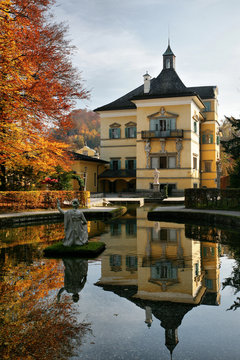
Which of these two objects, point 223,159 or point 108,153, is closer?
point 108,153

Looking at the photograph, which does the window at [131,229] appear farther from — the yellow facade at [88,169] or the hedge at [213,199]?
the yellow facade at [88,169]

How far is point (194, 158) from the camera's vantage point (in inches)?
1619

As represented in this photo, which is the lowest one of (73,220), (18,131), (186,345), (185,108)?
(186,345)

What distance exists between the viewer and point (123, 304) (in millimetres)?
5266

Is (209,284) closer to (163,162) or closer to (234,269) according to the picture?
(234,269)

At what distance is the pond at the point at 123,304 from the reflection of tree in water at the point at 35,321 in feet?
0.04

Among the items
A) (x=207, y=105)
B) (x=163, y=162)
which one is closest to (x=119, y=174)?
(x=163, y=162)

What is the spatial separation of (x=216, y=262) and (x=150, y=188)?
3135 cm

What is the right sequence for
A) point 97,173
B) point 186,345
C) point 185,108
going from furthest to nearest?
1. point 97,173
2. point 185,108
3. point 186,345

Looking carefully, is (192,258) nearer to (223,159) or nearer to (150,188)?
(150,188)

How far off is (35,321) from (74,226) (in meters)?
4.47

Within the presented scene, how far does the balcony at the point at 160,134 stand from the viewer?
3841cm

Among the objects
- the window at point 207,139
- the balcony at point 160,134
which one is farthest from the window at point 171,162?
the window at point 207,139

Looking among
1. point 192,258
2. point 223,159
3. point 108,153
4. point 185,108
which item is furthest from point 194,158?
point 192,258
